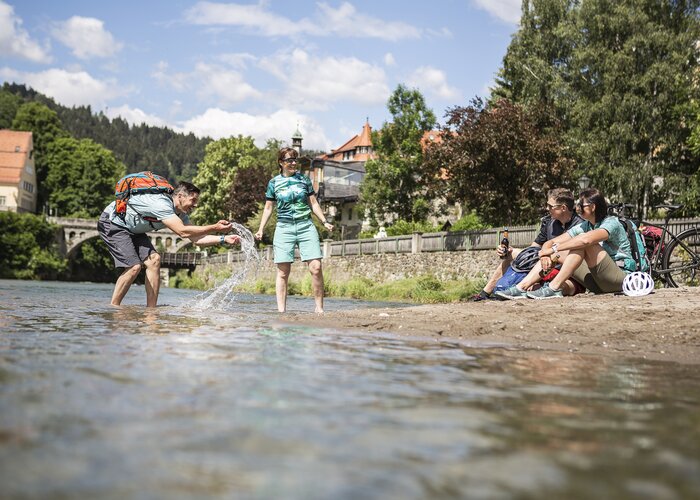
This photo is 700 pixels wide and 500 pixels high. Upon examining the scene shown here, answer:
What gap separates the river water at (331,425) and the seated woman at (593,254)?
3719 millimetres

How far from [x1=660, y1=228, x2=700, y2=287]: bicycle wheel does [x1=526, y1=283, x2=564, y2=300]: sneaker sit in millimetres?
2395

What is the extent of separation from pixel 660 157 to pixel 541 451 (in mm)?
34308

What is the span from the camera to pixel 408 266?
31.2 meters

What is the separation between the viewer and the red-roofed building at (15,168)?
8025cm


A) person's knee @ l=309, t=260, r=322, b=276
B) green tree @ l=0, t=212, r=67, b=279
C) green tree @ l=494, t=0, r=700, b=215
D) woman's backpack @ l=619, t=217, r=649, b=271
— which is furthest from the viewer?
green tree @ l=0, t=212, r=67, b=279

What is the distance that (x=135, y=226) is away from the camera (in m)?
8.55

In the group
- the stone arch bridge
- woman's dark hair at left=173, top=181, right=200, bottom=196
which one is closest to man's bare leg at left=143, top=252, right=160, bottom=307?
woman's dark hair at left=173, top=181, right=200, bottom=196

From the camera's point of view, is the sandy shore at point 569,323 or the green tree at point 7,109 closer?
the sandy shore at point 569,323

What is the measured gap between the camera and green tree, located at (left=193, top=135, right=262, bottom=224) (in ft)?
235

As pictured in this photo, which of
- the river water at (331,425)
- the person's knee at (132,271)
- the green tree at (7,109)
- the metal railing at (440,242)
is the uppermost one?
the green tree at (7,109)

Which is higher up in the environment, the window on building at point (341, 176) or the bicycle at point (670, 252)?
the window on building at point (341, 176)

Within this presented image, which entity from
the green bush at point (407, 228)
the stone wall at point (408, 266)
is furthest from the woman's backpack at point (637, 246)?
the green bush at point (407, 228)

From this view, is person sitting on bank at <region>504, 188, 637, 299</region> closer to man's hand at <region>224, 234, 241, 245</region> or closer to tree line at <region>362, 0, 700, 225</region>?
man's hand at <region>224, 234, 241, 245</region>

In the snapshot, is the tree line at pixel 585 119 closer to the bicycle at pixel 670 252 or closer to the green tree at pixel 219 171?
the bicycle at pixel 670 252
